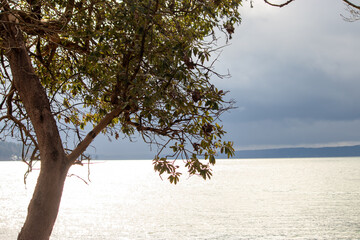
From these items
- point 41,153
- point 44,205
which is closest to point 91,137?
point 41,153

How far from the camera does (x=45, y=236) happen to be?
18.7ft

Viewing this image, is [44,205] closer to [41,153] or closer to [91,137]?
[41,153]

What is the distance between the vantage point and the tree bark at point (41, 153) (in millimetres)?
5703

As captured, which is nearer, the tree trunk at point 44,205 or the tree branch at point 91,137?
the tree trunk at point 44,205

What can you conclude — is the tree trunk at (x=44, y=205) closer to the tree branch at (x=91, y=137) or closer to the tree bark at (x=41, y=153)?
the tree bark at (x=41, y=153)


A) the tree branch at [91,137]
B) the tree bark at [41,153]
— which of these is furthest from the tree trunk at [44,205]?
the tree branch at [91,137]

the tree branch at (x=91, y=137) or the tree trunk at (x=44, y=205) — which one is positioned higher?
the tree branch at (x=91, y=137)

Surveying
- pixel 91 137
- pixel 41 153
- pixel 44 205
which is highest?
pixel 91 137

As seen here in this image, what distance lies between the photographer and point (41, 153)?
5953mm

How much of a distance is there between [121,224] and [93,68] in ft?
63.6

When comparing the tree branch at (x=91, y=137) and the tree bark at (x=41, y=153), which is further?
the tree branch at (x=91, y=137)

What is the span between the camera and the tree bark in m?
5.70

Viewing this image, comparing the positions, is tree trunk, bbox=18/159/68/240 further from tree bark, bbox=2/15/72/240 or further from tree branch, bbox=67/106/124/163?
tree branch, bbox=67/106/124/163

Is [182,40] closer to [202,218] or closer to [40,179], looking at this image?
[40,179]
